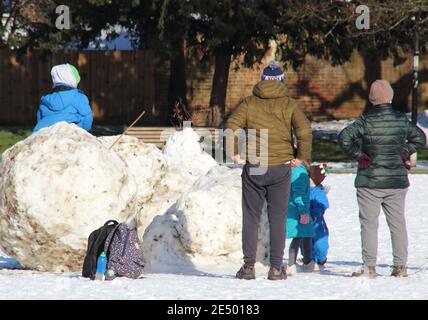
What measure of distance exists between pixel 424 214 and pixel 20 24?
56.0 feet

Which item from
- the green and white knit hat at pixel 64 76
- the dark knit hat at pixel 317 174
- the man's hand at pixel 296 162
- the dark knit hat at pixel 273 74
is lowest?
the dark knit hat at pixel 317 174

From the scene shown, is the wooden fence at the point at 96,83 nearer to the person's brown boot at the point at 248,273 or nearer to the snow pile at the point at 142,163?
the snow pile at the point at 142,163

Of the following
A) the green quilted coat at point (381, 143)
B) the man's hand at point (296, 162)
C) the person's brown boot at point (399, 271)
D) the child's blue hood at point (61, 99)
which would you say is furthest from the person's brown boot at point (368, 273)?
the child's blue hood at point (61, 99)

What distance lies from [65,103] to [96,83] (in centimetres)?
2435

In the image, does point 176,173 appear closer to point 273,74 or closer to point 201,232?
point 201,232

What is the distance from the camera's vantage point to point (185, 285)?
9.64 m

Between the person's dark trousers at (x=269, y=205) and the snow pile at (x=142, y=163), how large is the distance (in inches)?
99.0

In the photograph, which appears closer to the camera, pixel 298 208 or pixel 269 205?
pixel 269 205

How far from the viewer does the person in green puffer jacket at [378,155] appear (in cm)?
1020

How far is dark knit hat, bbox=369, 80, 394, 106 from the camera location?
33.4 feet

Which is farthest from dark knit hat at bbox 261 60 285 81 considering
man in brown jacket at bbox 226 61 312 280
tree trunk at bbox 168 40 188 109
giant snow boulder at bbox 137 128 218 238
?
tree trunk at bbox 168 40 188 109

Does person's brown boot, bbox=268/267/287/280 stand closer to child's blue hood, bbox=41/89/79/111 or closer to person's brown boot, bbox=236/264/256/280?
person's brown boot, bbox=236/264/256/280

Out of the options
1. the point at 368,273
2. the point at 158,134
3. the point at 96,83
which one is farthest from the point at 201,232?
the point at 96,83

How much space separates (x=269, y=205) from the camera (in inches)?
395
